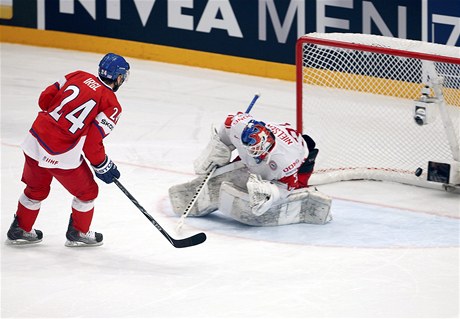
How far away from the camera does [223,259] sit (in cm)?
577

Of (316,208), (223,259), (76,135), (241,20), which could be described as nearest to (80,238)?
(76,135)

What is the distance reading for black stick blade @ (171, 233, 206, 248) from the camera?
A: 5773mm

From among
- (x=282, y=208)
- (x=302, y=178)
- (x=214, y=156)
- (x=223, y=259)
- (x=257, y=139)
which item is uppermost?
(x=257, y=139)

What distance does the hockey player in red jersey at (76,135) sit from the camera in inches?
219

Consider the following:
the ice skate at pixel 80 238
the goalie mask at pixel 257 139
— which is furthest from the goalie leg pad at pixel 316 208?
the ice skate at pixel 80 238

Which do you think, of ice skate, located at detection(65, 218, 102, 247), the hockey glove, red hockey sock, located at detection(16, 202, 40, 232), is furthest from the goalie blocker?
red hockey sock, located at detection(16, 202, 40, 232)

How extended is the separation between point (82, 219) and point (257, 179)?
93 centimetres

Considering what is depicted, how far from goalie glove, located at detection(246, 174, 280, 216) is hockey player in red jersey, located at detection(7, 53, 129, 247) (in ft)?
2.42

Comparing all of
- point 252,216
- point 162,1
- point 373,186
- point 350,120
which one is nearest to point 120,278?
point 252,216

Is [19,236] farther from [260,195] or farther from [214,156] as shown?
[260,195]

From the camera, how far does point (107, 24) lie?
10898mm

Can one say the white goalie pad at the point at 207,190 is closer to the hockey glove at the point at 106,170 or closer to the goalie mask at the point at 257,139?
the goalie mask at the point at 257,139

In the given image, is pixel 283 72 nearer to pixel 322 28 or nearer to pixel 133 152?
pixel 322 28

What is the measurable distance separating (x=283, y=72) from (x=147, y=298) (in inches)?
191
